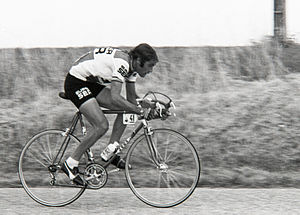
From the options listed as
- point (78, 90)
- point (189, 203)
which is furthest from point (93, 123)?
point (189, 203)

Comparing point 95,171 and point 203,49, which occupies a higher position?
point 203,49

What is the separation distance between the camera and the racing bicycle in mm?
5820

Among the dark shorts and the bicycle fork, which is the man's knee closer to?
the dark shorts

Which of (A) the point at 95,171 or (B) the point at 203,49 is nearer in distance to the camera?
(A) the point at 95,171

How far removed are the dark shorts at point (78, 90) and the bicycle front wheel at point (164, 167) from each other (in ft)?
2.31

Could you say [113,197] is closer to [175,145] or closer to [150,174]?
[150,174]

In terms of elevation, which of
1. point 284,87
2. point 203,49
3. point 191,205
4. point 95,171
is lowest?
point 191,205

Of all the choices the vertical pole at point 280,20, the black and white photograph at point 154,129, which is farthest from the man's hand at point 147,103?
the vertical pole at point 280,20

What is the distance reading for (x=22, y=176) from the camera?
20.2 feet

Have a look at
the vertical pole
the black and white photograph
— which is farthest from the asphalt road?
the vertical pole

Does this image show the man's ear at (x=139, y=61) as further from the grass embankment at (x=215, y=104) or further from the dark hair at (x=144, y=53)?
the grass embankment at (x=215, y=104)

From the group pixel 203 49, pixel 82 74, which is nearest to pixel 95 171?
pixel 82 74

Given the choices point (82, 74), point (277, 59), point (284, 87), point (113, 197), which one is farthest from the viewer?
point (277, 59)

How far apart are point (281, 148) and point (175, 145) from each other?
259cm
